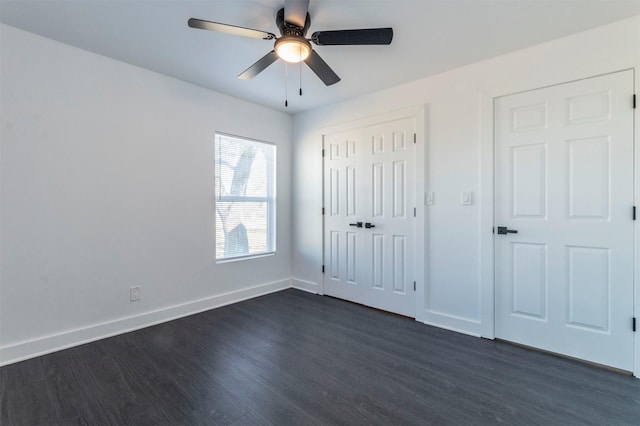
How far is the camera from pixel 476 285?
2.78 metres

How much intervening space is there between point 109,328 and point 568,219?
4088 millimetres

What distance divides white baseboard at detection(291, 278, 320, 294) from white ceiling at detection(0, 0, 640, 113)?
8.76 ft

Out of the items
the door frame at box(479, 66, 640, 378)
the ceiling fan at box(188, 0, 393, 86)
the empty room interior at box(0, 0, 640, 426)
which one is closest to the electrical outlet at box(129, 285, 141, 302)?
the empty room interior at box(0, 0, 640, 426)

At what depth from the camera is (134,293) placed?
288 centimetres

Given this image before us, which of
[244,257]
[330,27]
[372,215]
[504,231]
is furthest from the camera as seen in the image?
[244,257]

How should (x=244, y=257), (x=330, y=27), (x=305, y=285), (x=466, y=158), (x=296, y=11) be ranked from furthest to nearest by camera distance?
(x=305, y=285) < (x=244, y=257) < (x=466, y=158) < (x=330, y=27) < (x=296, y=11)

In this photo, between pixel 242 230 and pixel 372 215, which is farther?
pixel 242 230

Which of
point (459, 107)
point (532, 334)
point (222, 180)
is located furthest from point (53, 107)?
point (532, 334)

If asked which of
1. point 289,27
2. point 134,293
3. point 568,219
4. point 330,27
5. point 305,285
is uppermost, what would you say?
point 330,27

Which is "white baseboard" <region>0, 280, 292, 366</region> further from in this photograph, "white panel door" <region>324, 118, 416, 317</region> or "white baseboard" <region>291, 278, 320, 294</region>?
"white panel door" <region>324, 118, 416, 317</region>

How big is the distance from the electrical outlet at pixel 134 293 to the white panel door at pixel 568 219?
11.2 ft

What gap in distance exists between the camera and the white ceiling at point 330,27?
1981 millimetres

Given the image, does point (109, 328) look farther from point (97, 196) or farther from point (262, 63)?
point (262, 63)

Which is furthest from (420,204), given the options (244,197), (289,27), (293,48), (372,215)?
(244,197)
